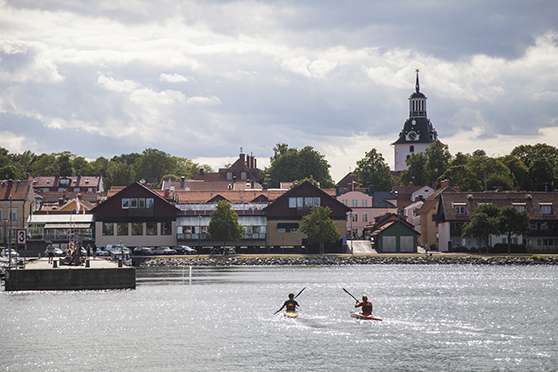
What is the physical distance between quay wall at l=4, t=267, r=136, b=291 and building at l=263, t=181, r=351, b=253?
48155 mm

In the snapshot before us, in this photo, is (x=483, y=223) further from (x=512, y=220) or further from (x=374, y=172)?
(x=374, y=172)

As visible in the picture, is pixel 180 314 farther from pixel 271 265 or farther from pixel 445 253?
pixel 445 253

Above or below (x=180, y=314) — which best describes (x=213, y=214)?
above

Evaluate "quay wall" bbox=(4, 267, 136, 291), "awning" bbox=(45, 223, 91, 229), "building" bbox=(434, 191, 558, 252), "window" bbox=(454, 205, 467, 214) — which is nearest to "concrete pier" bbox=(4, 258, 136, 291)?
"quay wall" bbox=(4, 267, 136, 291)

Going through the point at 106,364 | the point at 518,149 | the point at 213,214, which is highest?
the point at 518,149

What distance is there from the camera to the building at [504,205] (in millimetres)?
100000

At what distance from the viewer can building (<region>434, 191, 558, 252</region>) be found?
10000 centimetres

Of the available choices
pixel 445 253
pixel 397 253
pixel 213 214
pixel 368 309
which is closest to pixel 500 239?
pixel 445 253

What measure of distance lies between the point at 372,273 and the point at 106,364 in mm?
50670

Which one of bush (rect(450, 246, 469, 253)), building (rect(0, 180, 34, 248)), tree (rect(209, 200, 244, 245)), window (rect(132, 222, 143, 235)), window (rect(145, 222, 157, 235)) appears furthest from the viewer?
building (rect(0, 180, 34, 248))

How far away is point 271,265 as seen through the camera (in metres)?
91.1

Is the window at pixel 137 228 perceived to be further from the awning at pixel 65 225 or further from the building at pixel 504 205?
the building at pixel 504 205

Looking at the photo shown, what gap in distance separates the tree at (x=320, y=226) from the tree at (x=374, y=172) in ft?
246

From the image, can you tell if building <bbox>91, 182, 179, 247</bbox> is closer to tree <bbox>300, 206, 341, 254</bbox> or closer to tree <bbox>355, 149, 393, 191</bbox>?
tree <bbox>300, 206, 341, 254</bbox>
